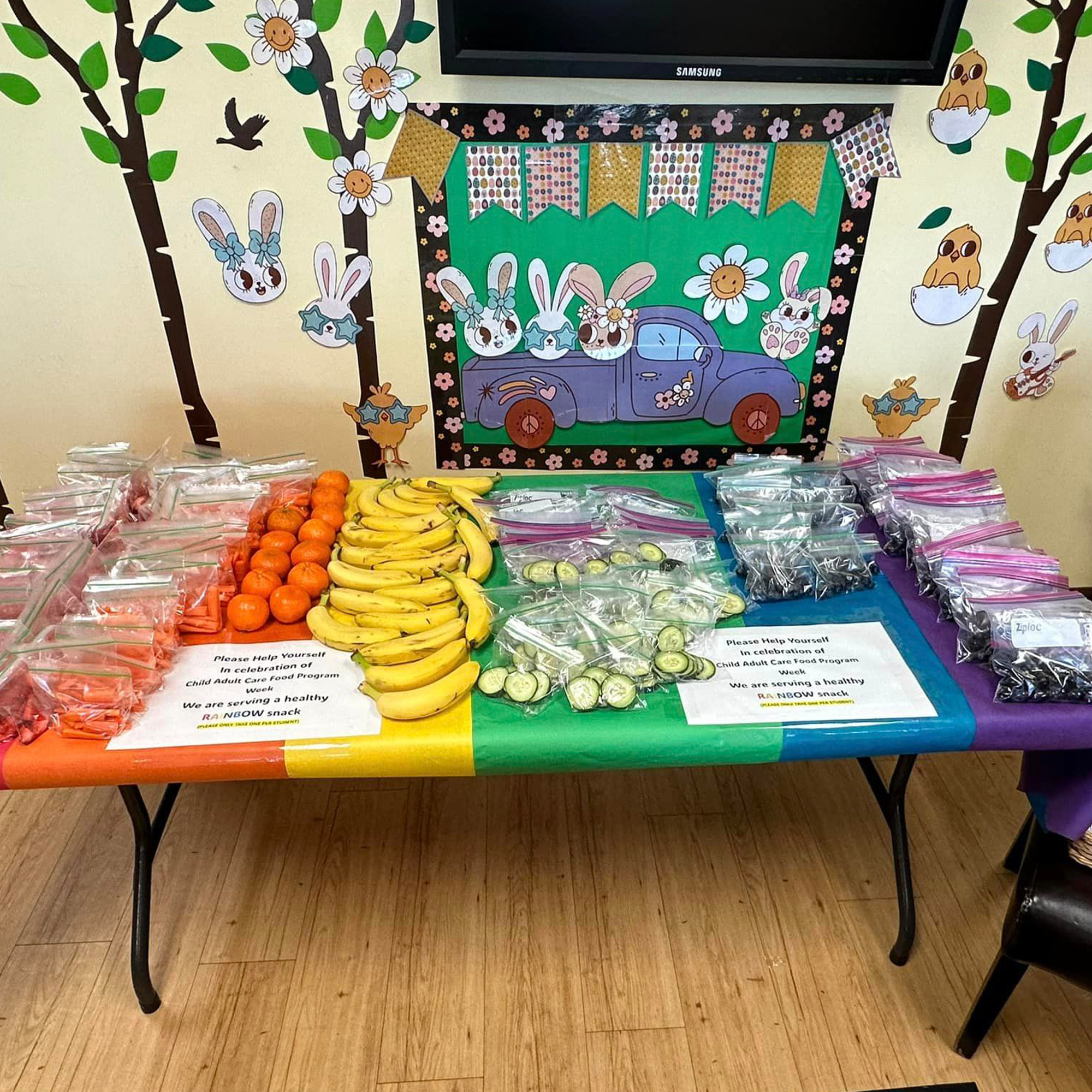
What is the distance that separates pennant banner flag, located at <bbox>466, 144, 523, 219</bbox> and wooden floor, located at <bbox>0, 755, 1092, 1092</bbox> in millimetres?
1619

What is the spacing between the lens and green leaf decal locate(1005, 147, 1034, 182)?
2.15 m

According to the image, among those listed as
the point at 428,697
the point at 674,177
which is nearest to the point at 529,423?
the point at 674,177

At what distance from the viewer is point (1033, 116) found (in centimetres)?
210

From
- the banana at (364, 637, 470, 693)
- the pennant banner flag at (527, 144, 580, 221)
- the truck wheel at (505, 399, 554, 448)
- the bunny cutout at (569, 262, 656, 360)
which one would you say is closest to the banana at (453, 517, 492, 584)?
the banana at (364, 637, 470, 693)

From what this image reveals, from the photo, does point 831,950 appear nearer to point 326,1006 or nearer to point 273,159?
point 326,1006

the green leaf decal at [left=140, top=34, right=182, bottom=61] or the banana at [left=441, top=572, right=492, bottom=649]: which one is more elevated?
the green leaf decal at [left=140, top=34, right=182, bottom=61]

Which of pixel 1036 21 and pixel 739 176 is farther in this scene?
pixel 739 176

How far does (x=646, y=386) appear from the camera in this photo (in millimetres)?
2447

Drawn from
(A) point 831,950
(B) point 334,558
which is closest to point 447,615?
(B) point 334,558

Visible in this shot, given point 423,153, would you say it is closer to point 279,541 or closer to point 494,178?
point 494,178

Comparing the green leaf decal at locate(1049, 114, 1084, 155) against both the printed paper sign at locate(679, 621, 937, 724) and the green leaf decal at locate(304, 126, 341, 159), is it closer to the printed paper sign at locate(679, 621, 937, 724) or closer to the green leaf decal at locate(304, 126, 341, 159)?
the printed paper sign at locate(679, 621, 937, 724)

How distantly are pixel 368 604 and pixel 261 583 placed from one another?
0.24 m

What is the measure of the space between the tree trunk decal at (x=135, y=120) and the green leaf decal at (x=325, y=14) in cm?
29

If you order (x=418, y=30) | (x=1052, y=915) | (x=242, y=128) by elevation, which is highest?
(x=418, y=30)
